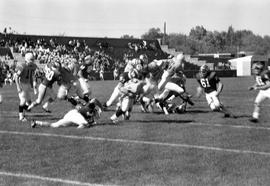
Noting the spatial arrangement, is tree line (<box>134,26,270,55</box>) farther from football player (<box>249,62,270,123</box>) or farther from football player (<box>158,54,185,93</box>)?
football player (<box>249,62,270,123</box>)

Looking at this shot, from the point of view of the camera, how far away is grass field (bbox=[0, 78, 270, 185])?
23.9 ft

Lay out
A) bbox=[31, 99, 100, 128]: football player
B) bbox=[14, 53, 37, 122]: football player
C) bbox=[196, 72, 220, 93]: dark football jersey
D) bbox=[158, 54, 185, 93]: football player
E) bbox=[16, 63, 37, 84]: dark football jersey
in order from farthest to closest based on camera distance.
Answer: bbox=[158, 54, 185, 93]: football player → bbox=[196, 72, 220, 93]: dark football jersey → bbox=[16, 63, 37, 84]: dark football jersey → bbox=[14, 53, 37, 122]: football player → bbox=[31, 99, 100, 128]: football player

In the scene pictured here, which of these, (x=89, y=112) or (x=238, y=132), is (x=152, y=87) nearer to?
(x=89, y=112)

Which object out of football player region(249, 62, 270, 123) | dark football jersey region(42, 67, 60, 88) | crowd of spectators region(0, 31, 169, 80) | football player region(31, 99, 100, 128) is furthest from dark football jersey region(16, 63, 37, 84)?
crowd of spectators region(0, 31, 169, 80)

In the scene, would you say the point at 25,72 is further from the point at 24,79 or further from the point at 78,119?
the point at 78,119

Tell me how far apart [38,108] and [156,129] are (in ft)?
22.4

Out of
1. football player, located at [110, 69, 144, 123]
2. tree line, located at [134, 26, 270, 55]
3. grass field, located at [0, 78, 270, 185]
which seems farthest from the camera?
tree line, located at [134, 26, 270, 55]

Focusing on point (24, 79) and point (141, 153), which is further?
point (24, 79)

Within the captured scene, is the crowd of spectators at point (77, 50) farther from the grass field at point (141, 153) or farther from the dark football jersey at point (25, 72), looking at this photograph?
the grass field at point (141, 153)

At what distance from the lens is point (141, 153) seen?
9.04 metres

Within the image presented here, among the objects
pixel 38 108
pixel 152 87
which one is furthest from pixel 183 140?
pixel 38 108

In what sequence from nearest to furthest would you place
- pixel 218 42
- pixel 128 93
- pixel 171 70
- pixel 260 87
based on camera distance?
pixel 128 93
pixel 260 87
pixel 171 70
pixel 218 42

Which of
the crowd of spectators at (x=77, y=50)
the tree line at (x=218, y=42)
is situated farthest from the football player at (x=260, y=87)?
the tree line at (x=218, y=42)

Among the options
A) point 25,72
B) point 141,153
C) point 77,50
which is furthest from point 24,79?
point 77,50
